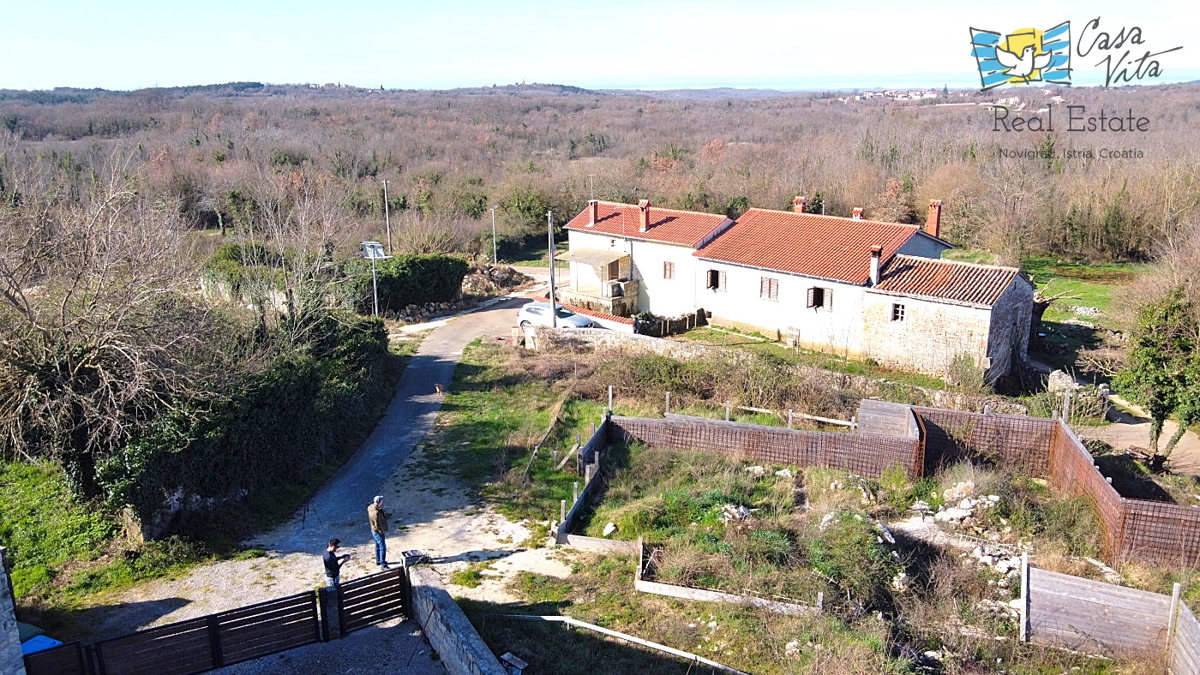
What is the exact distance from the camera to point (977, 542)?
16031mm

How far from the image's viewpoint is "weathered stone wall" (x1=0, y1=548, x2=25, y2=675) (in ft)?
30.1

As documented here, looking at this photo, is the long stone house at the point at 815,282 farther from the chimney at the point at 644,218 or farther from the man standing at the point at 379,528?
the man standing at the point at 379,528

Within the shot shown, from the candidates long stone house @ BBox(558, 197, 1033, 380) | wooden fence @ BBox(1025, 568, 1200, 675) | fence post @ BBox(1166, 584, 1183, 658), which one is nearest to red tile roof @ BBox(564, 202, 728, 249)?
long stone house @ BBox(558, 197, 1033, 380)

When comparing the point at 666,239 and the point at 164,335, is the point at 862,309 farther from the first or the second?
the point at 164,335

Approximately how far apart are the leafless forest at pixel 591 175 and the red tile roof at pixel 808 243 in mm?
11536

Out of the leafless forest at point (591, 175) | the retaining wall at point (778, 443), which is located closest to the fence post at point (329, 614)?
the retaining wall at point (778, 443)

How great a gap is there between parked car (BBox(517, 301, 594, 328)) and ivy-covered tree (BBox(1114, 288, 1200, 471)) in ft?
58.8

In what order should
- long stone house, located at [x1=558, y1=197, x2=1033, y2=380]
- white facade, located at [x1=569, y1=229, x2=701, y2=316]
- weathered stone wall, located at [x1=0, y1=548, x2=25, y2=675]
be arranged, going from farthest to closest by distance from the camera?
white facade, located at [x1=569, y1=229, x2=701, y2=316]
long stone house, located at [x1=558, y1=197, x2=1033, y2=380]
weathered stone wall, located at [x1=0, y1=548, x2=25, y2=675]

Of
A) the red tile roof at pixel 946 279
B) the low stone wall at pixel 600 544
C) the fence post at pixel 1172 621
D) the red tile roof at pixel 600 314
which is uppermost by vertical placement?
the red tile roof at pixel 946 279

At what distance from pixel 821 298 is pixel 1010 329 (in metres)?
6.36

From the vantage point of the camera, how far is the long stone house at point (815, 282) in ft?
89.1

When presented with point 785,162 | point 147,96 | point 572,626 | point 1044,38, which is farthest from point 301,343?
point 147,96

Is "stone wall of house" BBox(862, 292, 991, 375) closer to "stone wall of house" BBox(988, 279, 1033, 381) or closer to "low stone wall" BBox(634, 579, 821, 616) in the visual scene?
"stone wall of house" BBox(988, 279, 1033, 381)

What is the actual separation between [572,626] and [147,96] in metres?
152
